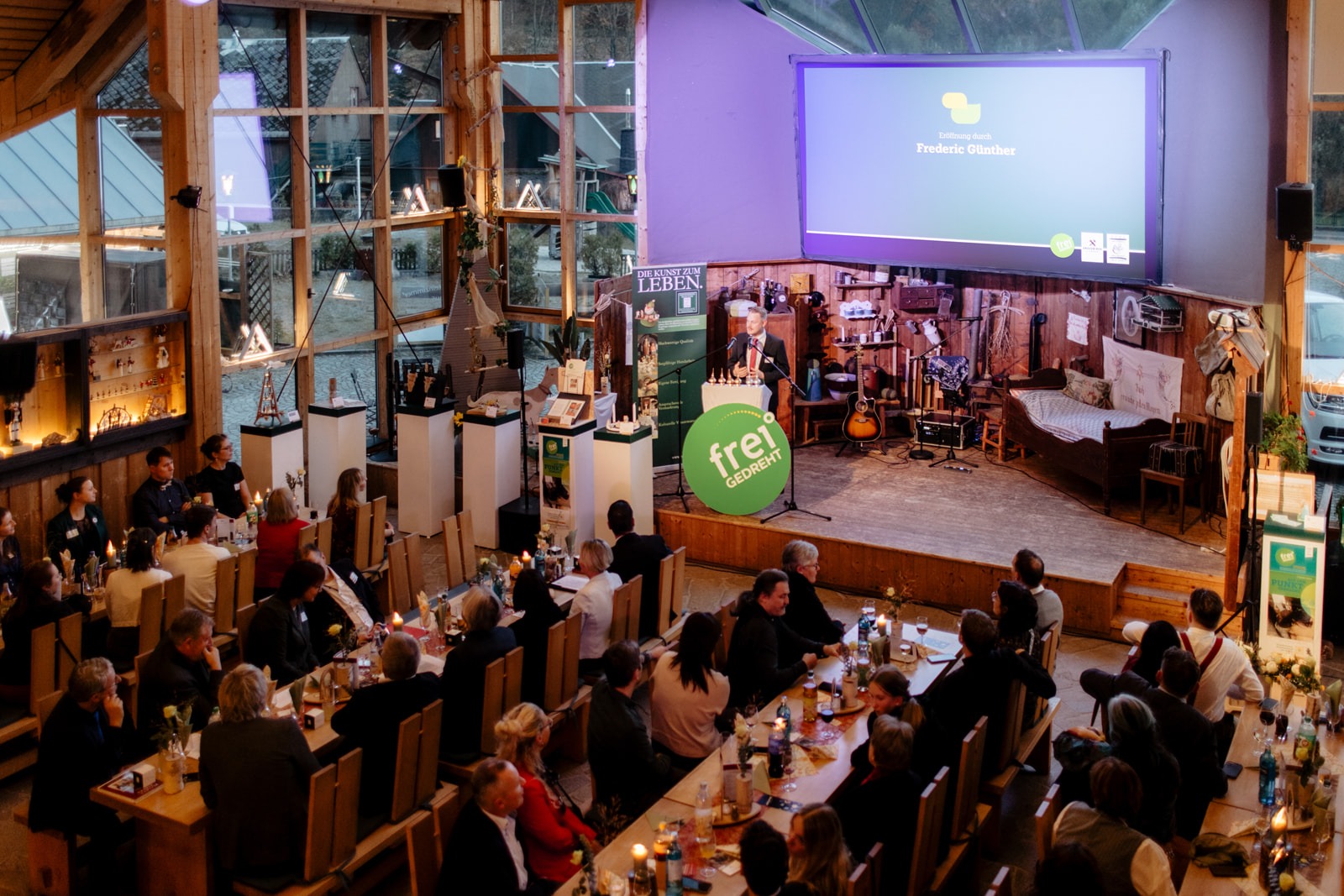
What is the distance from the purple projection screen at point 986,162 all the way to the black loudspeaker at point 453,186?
3.22 meters

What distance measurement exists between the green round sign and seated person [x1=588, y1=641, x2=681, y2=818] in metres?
4.61

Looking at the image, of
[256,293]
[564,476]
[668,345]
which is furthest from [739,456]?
[256,293]

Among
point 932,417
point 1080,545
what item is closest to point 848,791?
point 1080,545

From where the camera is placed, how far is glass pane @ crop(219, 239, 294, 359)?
11.4 meters

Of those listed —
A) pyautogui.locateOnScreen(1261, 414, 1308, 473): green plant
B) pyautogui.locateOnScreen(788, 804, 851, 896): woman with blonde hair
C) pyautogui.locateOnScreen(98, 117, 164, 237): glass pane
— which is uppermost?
pyautogui.locateOnScreen(98, 117, 164, 237): glass pane

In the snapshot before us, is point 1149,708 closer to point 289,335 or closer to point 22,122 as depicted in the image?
point 289,335

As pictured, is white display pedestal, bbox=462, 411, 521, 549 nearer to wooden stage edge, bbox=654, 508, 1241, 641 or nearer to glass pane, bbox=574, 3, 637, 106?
wooden stage edge, bbox=654, 508, 1241, 641

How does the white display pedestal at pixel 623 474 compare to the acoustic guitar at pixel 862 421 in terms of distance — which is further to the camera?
the acoustic guitar at pixel 862 421

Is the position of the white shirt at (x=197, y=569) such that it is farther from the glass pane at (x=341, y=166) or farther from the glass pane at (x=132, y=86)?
the glass pane at (x=341, y=166)

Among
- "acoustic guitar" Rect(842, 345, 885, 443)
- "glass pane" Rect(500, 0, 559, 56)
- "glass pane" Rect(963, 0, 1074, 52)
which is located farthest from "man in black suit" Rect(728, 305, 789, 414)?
"glass pane" Rect(500, 0, 559, 56)

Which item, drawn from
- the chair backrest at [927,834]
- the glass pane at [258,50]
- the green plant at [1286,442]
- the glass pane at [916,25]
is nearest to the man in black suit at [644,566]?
the chair backrest at [927,834]

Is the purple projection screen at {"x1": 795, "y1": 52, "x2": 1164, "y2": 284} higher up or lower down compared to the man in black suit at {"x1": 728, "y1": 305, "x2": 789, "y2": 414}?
higher up

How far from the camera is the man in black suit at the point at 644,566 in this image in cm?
840

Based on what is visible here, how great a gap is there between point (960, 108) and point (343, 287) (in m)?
5.81
